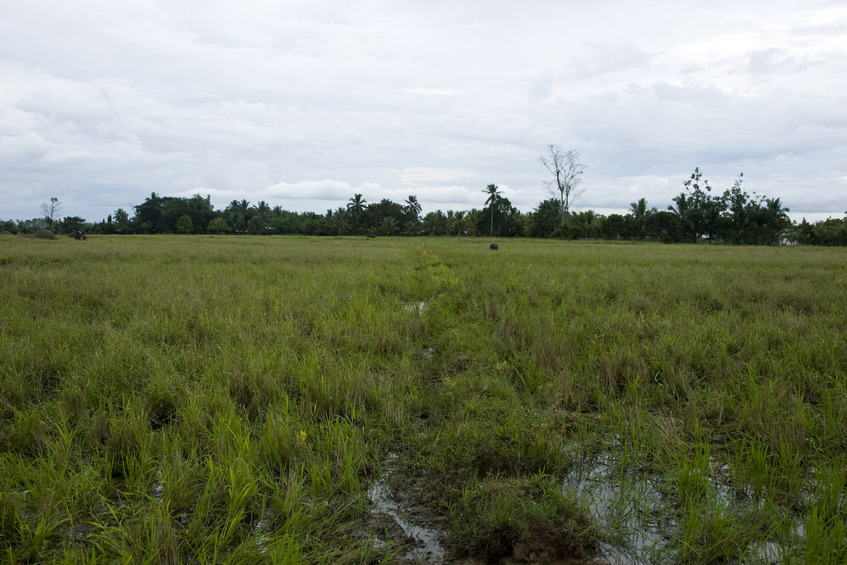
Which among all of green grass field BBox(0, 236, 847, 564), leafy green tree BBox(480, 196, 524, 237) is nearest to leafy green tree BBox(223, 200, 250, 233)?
leafy green tree BBox(480, 196, 524, 237)

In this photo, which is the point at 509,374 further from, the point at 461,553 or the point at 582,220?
the point at 582,220

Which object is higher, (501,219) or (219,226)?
(501,219)

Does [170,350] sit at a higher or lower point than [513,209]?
lower

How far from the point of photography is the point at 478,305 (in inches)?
254

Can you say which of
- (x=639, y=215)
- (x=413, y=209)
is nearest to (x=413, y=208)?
(x=413, y=209)

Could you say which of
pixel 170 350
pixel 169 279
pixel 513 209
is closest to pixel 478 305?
pixel 170 350

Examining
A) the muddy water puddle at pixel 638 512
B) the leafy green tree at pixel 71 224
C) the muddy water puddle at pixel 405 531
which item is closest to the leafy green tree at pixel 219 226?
the leafy green tree at pixel 71 224

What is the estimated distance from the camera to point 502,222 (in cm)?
5744

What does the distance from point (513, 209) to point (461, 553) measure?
58308 mm

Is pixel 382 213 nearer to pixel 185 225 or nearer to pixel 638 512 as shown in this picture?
pixel 185 225

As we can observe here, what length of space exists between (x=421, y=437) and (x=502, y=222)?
56.5 m

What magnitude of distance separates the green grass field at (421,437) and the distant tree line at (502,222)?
4315 cm

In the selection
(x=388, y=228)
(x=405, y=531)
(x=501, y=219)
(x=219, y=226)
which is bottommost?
(x=405, y=531)

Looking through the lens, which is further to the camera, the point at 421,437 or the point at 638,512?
the point at 421,437
